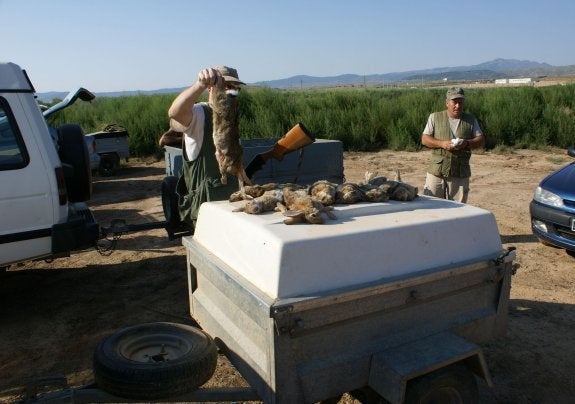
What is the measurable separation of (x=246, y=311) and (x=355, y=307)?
488 mm

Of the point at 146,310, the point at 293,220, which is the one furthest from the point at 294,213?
the point at 146,310

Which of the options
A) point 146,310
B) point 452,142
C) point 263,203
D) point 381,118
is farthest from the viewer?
point 381,118

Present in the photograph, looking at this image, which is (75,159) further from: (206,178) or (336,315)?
(336,315)

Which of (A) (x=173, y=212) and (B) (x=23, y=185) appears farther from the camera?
(A) (x=173, y=212)

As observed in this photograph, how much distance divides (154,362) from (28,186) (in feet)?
8.44

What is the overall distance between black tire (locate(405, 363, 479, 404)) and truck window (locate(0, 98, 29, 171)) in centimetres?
353

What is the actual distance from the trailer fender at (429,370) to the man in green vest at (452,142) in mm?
3317

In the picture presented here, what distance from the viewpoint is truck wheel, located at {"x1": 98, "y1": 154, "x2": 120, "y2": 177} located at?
42.4 feet

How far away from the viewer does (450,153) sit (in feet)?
18.6

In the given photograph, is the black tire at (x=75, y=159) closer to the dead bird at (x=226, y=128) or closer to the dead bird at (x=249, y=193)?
the dead bird at (x=226, y=128)

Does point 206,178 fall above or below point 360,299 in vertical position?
above

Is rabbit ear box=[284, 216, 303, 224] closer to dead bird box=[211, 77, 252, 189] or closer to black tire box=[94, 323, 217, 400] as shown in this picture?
black tire box=[94, 323, 217, 400]

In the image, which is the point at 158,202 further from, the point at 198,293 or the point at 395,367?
the point at 395,367

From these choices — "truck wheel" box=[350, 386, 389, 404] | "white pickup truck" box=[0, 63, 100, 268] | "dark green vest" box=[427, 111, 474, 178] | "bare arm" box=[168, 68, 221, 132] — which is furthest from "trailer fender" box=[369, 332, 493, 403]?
"dark green vest" box=[427, 111, 474, 178]
